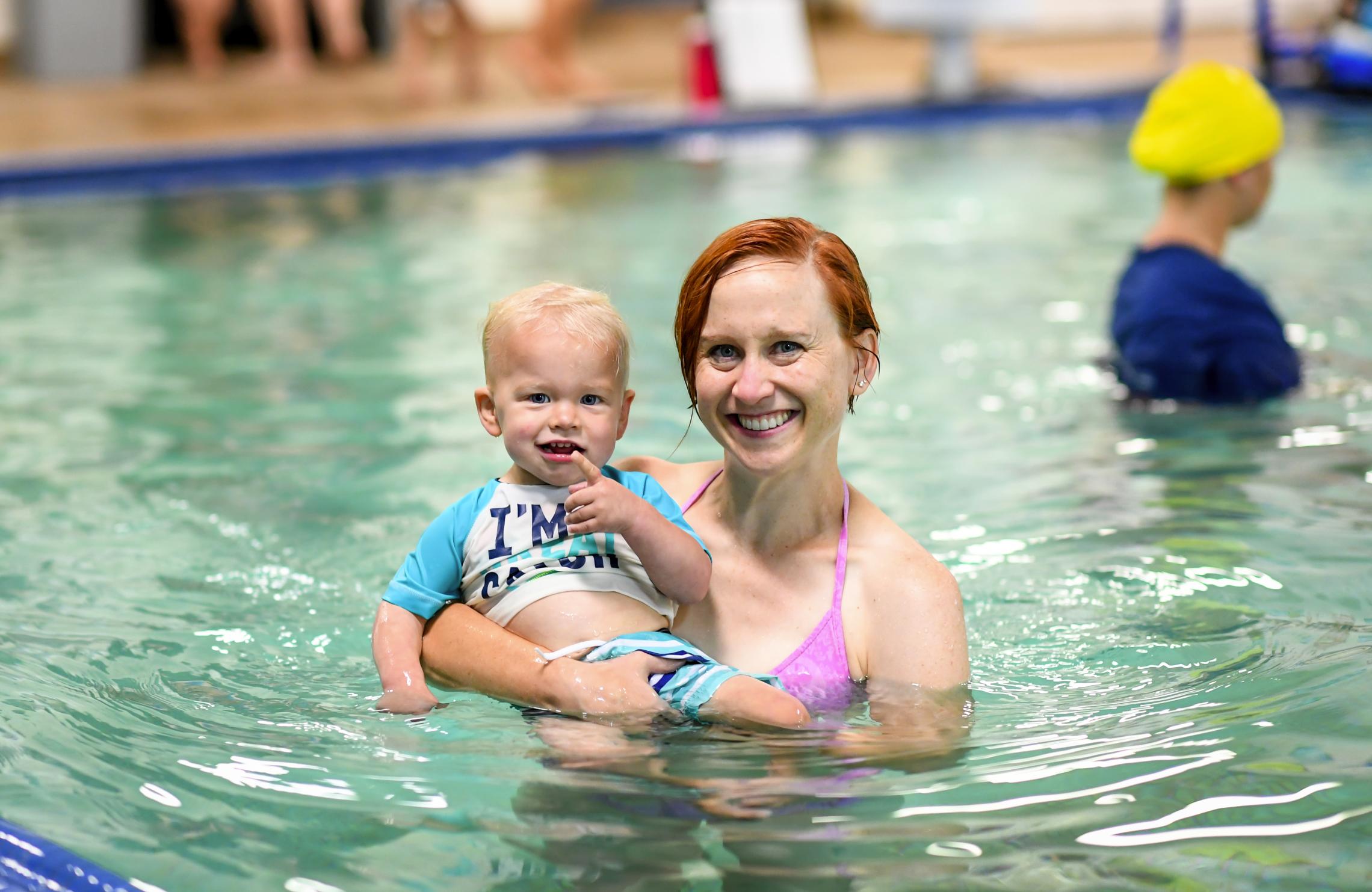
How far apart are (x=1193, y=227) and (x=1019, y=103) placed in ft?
23.7

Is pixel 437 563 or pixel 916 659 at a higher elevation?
pixel 437 563

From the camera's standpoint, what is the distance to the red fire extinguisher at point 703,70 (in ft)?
39.1

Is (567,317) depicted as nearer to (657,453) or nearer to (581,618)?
(581,618)

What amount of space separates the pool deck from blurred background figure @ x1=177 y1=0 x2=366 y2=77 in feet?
0.60

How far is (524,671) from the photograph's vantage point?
2.62 metres

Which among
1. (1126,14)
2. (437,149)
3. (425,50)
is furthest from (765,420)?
(1126,14)

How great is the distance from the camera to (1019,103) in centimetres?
1190

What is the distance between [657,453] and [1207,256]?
71.2 inches

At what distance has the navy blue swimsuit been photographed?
4855 millimetres

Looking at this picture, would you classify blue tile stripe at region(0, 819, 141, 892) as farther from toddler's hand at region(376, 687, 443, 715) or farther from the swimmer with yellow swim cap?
the swimmer with yellow swim cap

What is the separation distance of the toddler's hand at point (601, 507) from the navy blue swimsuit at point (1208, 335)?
2.85m

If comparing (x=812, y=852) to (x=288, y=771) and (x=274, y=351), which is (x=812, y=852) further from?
(x=274, y=351)

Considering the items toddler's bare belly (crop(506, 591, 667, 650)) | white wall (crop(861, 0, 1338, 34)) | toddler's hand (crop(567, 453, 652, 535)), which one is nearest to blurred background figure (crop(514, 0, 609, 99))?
white wall (crop(861, 0, 1338, 34))

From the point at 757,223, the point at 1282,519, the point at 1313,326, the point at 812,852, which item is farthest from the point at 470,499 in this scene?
the point at 1313,326
